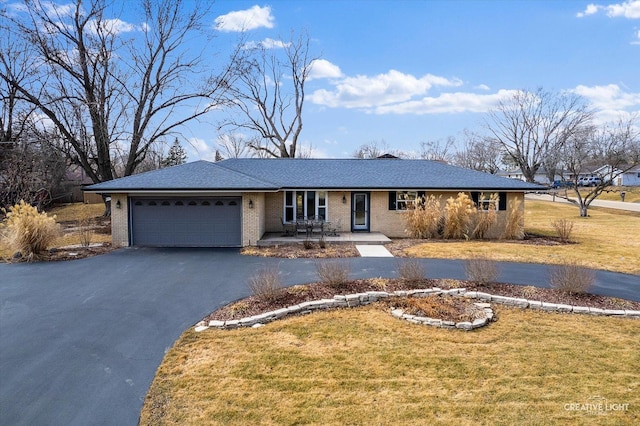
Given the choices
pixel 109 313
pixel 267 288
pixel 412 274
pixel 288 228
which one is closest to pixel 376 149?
pixel 288 228

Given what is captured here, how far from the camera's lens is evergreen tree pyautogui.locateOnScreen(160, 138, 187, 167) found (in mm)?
49781

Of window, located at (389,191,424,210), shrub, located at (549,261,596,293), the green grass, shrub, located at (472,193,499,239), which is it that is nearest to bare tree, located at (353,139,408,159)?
window, located at (389,191,424,210)

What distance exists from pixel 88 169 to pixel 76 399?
25.4 m

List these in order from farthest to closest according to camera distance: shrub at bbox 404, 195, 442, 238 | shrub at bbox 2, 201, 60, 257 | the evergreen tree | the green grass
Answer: the evergreen tree
shrub at bbox 404, 195, 442, 238
shrub at bbox 2, 201, 60, 257
the green grass

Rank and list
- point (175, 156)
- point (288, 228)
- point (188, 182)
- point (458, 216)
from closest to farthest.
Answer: point (188, 182) < point (458, 216) < point (288, 228) < point (175, 156)

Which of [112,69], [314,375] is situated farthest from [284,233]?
[112,69]

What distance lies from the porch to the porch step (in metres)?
0.69

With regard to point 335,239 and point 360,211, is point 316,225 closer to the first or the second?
point 335,239

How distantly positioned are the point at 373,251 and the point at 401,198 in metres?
5.05

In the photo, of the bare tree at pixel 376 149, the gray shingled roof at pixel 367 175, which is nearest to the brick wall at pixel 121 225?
the gray shingled roof at pixel 367 175

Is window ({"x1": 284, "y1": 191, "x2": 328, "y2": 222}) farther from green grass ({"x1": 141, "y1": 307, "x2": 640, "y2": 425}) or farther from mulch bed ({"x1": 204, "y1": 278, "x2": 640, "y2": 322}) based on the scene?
green grass ({"x1": 141, "y1": 307, "x2": 640, "y2": 425})

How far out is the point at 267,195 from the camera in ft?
61.1

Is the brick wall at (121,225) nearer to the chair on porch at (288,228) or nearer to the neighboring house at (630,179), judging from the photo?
the chair on porch at (288,228)

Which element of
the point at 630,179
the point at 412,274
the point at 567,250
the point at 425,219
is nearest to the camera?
the point at 412,274
